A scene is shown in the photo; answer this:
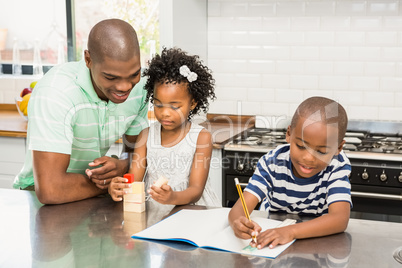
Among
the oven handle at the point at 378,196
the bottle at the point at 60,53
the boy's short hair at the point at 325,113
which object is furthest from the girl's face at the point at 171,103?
the bottle at the point at 60,53

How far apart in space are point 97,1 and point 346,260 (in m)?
3.16

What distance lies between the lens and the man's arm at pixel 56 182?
73.4 inches

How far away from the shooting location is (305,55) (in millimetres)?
3492

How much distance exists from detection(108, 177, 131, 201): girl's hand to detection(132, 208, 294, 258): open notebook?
19 cm

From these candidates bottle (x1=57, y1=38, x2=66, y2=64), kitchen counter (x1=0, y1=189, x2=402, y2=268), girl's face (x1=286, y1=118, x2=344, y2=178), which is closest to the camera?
kitchen counter (x1=0, y1=189, x2=402, y2=268)

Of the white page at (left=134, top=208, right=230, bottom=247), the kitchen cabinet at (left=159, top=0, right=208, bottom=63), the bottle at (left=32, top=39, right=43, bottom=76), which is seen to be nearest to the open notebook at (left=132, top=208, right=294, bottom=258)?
the white page at (left=134, top=208, right=230, bottom=247)

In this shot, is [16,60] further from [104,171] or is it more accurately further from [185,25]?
[104,171]

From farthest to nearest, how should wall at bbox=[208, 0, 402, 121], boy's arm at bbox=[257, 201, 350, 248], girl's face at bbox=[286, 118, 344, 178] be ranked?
wall at bbox=[208, 0, 402, 121] → girl's face at bbox=[286, 118, 344, 178] → boy's arm at bbox=[257, 201, 350, 248]

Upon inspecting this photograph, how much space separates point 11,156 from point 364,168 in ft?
7.09

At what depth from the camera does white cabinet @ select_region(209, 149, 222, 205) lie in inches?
121

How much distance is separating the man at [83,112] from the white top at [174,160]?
158mm

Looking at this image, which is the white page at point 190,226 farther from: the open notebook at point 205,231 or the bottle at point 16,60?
the bottle at point 16,60

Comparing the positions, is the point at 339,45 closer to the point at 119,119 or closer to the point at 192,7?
the point at 192,7

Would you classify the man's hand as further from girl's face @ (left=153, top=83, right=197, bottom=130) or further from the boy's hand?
the boy's hand
